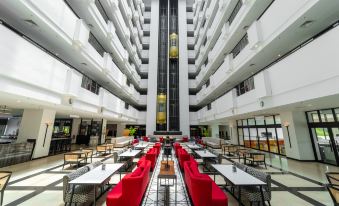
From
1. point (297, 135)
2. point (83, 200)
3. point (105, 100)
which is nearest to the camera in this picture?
point (83, 200)

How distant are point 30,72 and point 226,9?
47.6 feet

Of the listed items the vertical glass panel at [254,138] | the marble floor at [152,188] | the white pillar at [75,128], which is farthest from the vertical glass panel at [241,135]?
the white pillar at [75,128]

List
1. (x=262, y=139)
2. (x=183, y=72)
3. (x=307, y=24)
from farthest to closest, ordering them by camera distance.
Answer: (x=183, y=72), (x=262, y=139), (x=307, y=24)

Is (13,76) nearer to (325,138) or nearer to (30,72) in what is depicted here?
(30,72)

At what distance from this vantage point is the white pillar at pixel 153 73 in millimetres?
27161

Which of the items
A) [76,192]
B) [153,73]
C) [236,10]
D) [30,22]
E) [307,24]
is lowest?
[76,192]

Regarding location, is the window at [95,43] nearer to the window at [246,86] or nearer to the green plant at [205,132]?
the window at [246,86]

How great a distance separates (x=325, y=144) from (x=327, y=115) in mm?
1769

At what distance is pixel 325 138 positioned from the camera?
9.20m

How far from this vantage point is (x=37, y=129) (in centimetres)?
999

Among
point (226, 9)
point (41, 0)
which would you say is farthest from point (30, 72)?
point (226, 9)

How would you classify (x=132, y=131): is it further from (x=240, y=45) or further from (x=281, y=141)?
(x=281, y=141)

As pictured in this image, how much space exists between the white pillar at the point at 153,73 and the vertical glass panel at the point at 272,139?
17.9 meters

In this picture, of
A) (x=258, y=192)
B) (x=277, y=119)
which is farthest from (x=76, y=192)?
(x=277, y=119)
